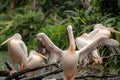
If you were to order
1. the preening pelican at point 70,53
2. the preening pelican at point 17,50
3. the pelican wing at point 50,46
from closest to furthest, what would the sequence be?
Answer: the pelican wing at point 50,46, the preening pelican at point 70,53, the preening pelican at point 17,50

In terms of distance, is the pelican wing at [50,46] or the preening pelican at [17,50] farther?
the preening pelican at [17,50]

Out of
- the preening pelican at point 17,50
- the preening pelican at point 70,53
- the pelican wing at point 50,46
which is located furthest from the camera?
the preening pelican at point 17,50

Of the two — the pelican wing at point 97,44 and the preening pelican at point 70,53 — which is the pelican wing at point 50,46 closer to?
the preening pelican at point 70,53

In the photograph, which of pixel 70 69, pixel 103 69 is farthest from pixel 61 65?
pixel 103 69

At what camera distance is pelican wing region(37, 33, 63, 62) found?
15.9 feet

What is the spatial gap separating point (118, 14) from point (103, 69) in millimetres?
2410

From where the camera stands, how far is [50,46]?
4.98 metres

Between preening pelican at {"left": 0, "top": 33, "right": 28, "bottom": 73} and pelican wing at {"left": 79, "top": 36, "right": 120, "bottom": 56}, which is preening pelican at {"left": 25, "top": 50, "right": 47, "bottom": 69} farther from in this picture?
pelican wing at {"left": 79, "top": 36, "right": 120, "bottom": 56}

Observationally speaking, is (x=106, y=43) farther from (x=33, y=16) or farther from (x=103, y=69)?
(x=33, y=16)

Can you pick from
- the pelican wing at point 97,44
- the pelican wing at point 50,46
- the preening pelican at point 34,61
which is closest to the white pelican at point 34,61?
the preening pelican at point 34,61

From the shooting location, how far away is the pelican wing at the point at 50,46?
484 centimetres

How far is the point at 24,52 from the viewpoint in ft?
18.9

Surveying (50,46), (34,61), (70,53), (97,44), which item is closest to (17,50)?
(34,61)

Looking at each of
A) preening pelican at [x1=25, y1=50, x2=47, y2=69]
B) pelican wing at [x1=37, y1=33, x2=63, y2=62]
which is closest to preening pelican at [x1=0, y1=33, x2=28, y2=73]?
preening pelican at [x1=25, y1=50, x2=47, y2=69]
